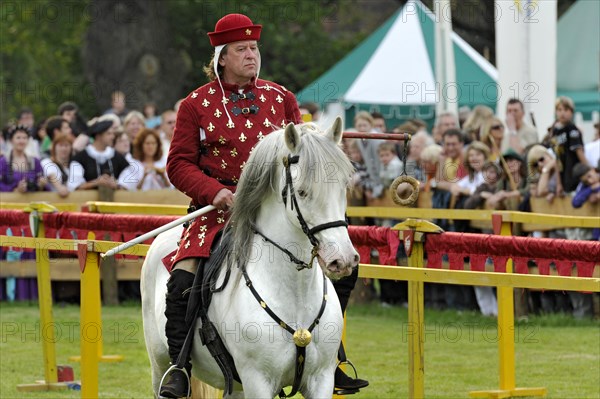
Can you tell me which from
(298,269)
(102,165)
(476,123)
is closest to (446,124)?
(476,123)

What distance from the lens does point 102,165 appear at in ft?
55.5

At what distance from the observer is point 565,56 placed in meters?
23.8

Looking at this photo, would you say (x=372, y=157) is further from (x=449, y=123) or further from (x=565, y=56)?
(x=565, y=56)

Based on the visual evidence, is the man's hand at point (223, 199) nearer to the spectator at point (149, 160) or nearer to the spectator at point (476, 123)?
the spectator at point (476, 123)

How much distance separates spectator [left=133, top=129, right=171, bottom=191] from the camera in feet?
55.1

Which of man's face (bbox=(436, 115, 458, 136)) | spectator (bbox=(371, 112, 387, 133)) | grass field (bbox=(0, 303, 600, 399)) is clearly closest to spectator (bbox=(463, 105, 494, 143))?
man's face (bbox=(436, 115, 458, 136))

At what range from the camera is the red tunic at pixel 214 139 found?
24.8 feet

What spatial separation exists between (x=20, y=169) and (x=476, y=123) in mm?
5568

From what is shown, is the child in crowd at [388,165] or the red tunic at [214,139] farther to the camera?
the child in crowd at [388,165]

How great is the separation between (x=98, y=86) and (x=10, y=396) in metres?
18.8

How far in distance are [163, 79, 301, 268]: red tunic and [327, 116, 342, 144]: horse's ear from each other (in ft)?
2.52

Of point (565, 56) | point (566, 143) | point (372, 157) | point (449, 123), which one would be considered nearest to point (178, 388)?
point (566, 143)

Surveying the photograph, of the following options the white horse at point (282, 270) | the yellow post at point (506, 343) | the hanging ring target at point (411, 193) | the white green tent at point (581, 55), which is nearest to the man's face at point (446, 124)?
the yellow post at point (506, 343)

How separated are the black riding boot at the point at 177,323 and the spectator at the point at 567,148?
7478 millimetres
